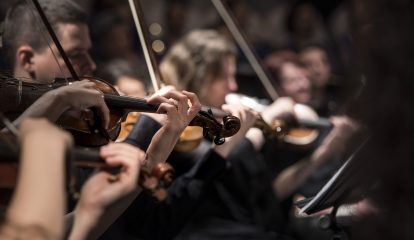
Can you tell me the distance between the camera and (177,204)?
2240 mm

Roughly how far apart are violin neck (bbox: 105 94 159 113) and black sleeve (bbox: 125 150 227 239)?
1.21ft

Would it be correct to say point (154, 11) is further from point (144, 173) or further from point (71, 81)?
point (144, 173)

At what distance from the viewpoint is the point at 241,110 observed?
2.46 meters

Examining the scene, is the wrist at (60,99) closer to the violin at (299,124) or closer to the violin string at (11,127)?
the violin string at (11,127)

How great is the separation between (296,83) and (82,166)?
2.73m

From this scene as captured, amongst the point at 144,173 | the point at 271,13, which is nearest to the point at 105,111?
the point at 144,173

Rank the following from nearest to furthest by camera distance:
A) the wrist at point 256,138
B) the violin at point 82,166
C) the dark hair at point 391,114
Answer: the dark hair at point 391,114, the violin at point 82,166, the wrist at point 256,138

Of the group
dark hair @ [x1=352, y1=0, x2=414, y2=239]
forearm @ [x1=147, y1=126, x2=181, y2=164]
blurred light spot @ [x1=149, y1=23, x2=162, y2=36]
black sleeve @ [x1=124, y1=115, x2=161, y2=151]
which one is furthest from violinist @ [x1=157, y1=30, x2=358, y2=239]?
dark hair @ [x1=352, y1=0, x2=414, y2=239]

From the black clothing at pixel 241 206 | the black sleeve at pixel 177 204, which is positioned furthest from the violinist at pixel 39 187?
the black clothing at pixel 241 206

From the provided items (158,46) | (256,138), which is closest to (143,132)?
(256,138)

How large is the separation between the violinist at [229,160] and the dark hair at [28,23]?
73cm

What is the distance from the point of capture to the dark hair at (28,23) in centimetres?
190

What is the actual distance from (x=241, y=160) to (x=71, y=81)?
4.29 ft

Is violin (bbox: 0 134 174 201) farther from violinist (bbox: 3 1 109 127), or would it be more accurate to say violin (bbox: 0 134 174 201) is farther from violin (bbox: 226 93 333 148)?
violin (bbox: 226 93 333 148)
